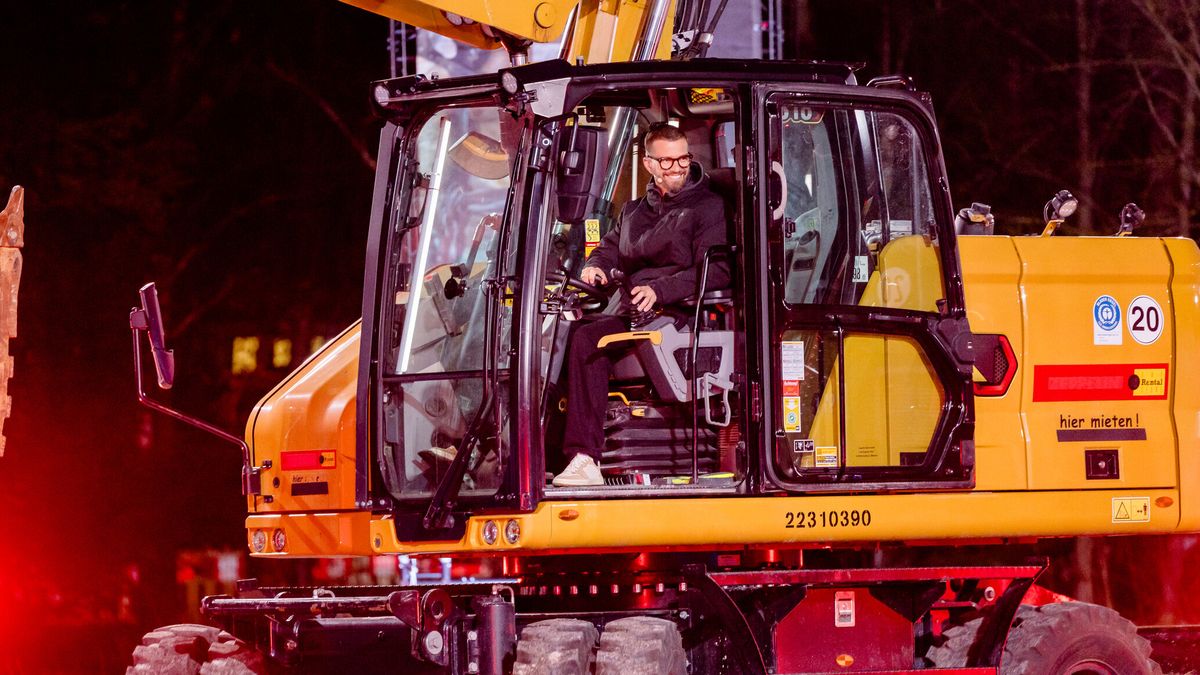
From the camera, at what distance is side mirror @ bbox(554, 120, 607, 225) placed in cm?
623

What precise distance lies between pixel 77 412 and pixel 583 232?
399 inches

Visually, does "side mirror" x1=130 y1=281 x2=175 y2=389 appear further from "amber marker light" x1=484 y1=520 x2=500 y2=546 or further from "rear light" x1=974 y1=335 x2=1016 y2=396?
"rear light" x1=974 y1=335 x2=1016 y2=396

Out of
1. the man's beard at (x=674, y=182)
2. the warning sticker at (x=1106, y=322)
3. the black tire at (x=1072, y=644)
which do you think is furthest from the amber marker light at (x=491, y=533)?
the warning sticker at (x=1106, y=322)

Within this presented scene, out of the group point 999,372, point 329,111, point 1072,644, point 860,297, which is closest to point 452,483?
point 860,297

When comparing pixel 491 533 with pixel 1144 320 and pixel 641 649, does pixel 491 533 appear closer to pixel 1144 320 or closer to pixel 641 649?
pixel 641 649

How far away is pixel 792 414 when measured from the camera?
633 centimetres

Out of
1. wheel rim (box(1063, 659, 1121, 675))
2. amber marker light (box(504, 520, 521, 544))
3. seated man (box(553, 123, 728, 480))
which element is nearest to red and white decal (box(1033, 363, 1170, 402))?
wheel rim (box(1063, 659, 1121, 675))

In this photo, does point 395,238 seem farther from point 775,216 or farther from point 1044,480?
point 1044,480

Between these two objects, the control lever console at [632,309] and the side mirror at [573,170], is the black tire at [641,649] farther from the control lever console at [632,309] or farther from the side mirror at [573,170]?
the side mirror at [573,170]

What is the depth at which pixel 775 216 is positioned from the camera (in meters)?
6.29

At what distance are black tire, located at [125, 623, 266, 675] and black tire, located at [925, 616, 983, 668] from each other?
10.9 ft

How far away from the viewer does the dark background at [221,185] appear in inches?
634

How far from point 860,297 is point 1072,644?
201 centimetres

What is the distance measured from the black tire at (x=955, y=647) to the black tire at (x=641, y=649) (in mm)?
1415
